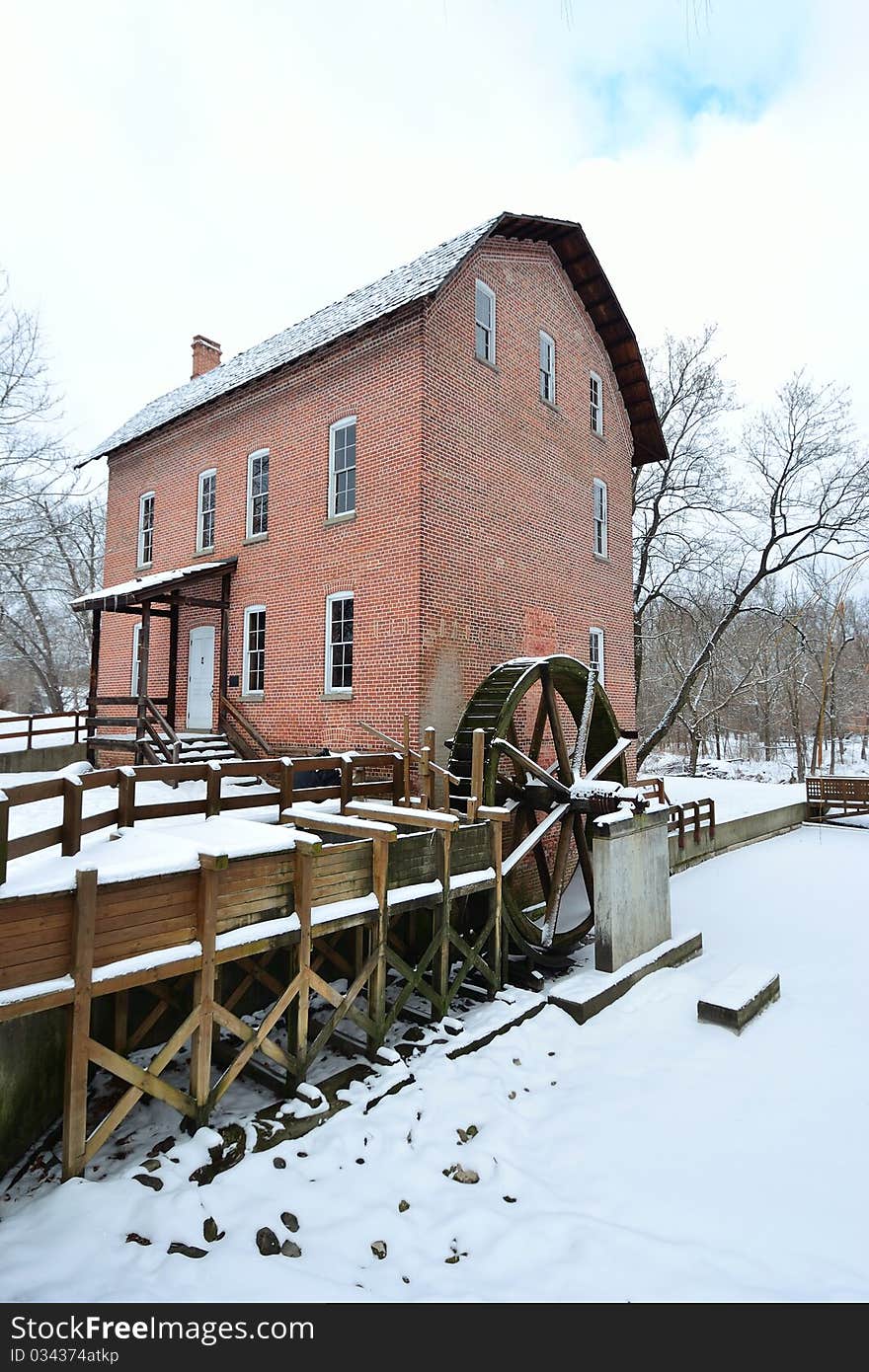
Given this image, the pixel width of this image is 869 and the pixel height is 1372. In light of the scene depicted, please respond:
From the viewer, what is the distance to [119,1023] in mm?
5852

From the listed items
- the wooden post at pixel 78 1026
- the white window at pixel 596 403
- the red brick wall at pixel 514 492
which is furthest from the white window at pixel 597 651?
the wooden post at pixel 78 1026

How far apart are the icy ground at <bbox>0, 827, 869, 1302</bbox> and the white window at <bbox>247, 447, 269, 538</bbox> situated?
9756mm

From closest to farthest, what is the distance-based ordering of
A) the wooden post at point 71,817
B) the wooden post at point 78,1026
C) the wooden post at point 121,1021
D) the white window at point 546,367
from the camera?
the wooden post at point 78,1026, the wooden post at point 71,817, the wooden post at point 121,1021, the white window at point 546,367

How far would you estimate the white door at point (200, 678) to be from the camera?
13.5 meters

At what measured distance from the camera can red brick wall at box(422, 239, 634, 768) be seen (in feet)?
34.0

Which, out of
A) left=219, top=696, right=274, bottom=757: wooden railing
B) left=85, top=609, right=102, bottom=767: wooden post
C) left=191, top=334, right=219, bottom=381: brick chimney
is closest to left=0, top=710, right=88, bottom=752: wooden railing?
left=85, top=609, right=102, bottom=767: wooden post

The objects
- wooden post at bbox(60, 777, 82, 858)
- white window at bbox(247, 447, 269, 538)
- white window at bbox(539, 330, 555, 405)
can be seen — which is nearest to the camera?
wooden post at bbox(60, 777, 82, 858)

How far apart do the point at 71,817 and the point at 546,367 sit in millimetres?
11692

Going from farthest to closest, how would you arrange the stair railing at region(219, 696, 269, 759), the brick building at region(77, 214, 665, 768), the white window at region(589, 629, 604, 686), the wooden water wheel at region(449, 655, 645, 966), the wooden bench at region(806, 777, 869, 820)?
the wooden bench at region(806, 777, 869, 820), the white window at region(589, 629, 604, 686), the stair railing at region(219, 696, 269, 759), the brick building at region(77, 214, 665, 768), the wooden water wheel at region(449, 655, 645, 966)

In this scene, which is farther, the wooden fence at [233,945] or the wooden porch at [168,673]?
the wooden porch at [168,673]
